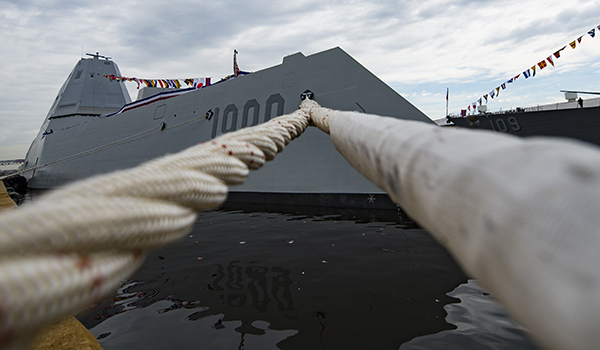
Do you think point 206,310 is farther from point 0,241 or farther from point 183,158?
point 0,241

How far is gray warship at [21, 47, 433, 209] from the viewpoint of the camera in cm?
727

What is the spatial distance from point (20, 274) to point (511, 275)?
580 millimetres

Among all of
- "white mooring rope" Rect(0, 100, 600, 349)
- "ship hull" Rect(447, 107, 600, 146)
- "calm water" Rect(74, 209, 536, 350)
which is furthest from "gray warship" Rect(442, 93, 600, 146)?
"white mooring rope" Rect(0, 100, 600, 349)

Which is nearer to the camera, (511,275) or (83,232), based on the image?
(511,275)

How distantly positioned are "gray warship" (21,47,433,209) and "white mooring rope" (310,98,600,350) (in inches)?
→ 258

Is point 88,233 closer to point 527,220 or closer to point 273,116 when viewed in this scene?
point 527,220

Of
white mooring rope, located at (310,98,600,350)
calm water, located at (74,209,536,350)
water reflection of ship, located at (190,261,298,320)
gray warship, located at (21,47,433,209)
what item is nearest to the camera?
white mooring rope, located at (310,98,600,350)

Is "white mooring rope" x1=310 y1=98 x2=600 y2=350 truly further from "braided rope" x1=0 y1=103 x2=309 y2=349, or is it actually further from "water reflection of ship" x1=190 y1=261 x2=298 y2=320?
"water reflection of ship" x1=190 y1=261 x2=298 y2=320

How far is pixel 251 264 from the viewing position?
13.5ft

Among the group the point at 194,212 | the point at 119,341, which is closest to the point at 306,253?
the point at 119,341

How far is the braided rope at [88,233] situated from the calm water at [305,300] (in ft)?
6.70

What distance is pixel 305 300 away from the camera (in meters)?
3.09

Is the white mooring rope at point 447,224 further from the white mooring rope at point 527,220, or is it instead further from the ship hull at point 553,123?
the ship hull at point 553,123

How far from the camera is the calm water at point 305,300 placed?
2498mm
